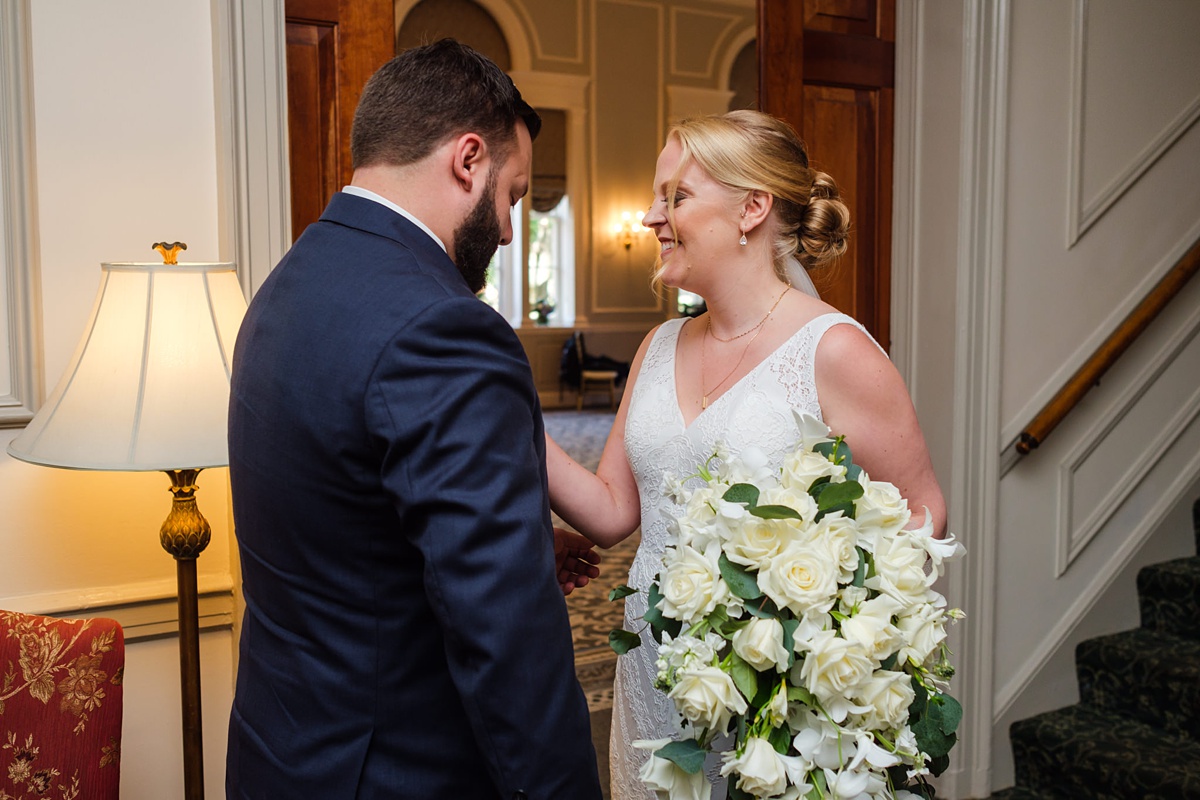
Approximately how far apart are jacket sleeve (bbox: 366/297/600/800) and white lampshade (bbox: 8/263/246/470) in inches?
34.0

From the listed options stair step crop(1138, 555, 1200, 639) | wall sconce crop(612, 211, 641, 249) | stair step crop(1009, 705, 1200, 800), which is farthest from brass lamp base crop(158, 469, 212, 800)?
wall sconce crop(612, 211, 641, 249)

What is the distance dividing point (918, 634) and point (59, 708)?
163 cm

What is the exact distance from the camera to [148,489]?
7.67 ft

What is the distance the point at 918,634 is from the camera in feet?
3.75

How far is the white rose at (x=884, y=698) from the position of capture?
1.09m

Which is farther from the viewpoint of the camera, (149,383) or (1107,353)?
(1107,353)

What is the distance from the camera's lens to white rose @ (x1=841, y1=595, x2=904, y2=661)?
3.54 feet

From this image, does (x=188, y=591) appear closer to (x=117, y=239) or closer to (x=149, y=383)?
(x=149, y=383)

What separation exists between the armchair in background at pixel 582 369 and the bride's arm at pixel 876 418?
10.9 meters

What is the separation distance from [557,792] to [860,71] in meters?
2.81

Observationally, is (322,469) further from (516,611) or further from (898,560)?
(898,560)

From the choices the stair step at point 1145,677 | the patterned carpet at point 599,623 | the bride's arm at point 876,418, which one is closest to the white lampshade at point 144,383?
the bride's arm at point 876,418

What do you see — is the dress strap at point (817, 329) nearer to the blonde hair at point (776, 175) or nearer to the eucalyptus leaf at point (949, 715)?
the blonde hair at point (776, 175)

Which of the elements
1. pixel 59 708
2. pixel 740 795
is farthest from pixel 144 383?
pixel 740 795
